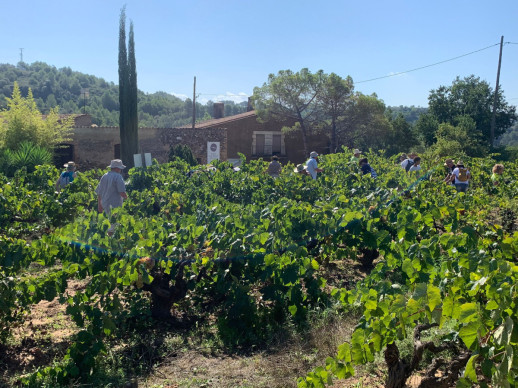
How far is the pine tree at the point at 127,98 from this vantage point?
21062 mm

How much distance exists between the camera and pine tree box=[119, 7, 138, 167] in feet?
69.1

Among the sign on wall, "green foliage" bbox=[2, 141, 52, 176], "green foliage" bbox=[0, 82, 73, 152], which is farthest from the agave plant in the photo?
the sign on wall

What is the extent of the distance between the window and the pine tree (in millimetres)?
8631

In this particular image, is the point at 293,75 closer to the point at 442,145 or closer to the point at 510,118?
the point at 442,145

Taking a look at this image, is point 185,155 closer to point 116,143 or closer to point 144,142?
point 116,143

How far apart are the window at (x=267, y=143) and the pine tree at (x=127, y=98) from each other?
8631mm

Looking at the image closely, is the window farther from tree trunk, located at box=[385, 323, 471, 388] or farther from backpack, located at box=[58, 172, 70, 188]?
tree trunk, located at box=[385, 323, 471, 388]

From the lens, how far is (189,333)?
4688mm

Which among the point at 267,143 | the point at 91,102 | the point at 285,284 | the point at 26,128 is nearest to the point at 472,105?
the point at 267,143

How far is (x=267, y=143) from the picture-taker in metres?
28.8

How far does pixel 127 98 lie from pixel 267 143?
9.76 m

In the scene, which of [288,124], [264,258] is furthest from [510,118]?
[264,258]

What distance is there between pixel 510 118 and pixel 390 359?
36.6m

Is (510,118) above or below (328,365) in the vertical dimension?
above
